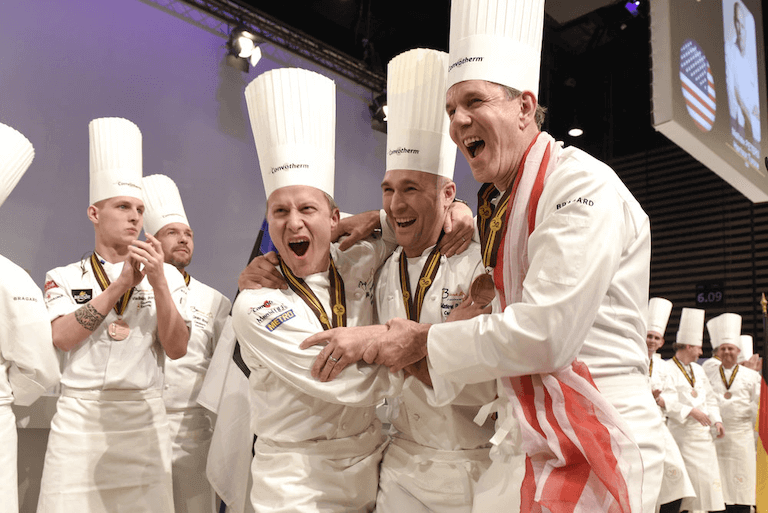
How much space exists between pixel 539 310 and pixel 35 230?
186 inches

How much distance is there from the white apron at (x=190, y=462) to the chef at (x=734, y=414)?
23.4ft

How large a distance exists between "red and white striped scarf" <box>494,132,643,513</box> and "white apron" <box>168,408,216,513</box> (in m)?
2.69

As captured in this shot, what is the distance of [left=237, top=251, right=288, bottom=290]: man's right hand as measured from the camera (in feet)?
6.91

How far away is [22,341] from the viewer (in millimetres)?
2730

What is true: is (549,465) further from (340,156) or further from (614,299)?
(340,156)

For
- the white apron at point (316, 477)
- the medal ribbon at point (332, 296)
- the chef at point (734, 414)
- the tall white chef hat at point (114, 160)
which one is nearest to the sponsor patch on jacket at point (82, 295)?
the tall white chef hat at point (114, 160)

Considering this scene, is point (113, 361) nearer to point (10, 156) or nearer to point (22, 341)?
point (22, 341)

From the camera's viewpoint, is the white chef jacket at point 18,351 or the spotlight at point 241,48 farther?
the spotlight at point 241,48

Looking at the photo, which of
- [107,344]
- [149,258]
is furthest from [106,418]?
[149,258]

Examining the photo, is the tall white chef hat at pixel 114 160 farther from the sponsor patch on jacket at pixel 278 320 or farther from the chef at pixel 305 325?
the sponsor patch on jacket at pixel 278 320

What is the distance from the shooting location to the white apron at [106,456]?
286 centimetres

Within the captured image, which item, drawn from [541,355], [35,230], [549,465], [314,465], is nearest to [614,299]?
[541,355]

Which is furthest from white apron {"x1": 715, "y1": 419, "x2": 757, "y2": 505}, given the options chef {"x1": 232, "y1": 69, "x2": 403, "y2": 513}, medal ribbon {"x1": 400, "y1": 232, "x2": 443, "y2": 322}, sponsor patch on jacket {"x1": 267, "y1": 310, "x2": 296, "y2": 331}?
sponsor patch on jacket {"x1": 267, "y1": 310, "x2": 296, "y2": 331}

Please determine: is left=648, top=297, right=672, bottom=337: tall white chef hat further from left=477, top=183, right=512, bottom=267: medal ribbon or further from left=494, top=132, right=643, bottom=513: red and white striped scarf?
left=494, top=132, right=643, bottom=513: red and white striped scarf
